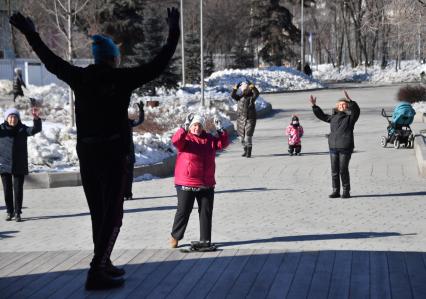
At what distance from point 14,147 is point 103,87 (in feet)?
19.4

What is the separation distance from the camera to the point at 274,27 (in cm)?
7050

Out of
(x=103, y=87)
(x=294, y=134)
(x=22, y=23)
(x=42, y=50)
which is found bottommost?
(x=294, y=134)

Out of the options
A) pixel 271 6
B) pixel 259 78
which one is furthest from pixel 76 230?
pixel 271 6

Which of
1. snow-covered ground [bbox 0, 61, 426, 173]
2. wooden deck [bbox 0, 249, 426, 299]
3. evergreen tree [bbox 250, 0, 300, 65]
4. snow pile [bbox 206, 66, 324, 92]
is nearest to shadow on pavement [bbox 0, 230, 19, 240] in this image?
wooden deck [bbox 0, 249, 426, 299]

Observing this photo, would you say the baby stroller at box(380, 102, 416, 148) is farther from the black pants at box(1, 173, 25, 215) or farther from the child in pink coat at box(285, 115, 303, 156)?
the black pants at box(1, 173, 25, 215)

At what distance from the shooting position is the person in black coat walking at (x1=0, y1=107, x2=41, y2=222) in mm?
11727

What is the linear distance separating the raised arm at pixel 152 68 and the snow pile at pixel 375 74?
194 feet

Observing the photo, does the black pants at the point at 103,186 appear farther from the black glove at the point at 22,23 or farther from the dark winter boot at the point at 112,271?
the black glove at the point at 22,23

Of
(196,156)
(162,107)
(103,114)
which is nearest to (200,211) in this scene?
(196,156)

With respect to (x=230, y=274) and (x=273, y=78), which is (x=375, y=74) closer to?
(x=273, y=78)

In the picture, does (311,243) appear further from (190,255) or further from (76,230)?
(76,230)

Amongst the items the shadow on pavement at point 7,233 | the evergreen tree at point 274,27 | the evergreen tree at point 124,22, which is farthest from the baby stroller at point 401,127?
the evergreen tree at point 274,27

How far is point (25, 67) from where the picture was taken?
149 ft

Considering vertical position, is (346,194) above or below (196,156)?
below
